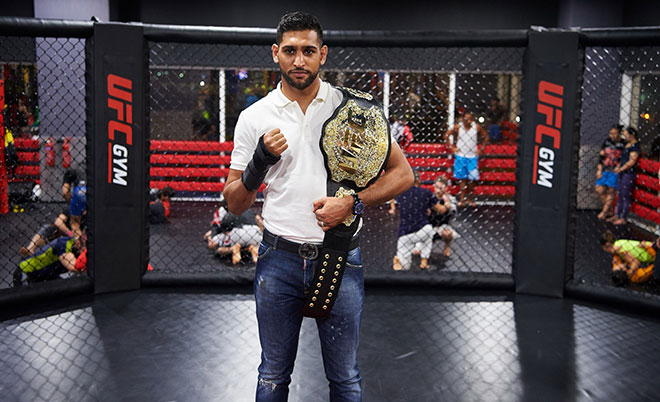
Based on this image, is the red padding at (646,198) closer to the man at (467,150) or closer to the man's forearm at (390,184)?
the man at (467,150)

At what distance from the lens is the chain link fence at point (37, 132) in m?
7.50

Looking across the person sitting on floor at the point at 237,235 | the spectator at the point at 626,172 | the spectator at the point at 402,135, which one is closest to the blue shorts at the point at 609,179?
the spectator at the point at 626,172

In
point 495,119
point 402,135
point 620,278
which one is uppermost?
point 495,119

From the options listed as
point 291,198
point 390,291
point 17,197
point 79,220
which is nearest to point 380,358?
point 390,291

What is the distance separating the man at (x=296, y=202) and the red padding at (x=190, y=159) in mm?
7547

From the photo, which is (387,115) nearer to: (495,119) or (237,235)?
(495,119)

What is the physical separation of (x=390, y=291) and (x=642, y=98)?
6633mm

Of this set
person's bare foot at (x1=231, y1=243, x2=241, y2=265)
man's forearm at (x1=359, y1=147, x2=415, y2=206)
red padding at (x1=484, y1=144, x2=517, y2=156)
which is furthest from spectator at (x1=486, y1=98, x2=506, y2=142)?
man's forearm at (x1=359, y1=147, x2=415, y2=206)

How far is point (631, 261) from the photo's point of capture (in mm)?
5035

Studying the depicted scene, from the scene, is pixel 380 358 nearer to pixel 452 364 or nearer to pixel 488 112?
pixel 452 364

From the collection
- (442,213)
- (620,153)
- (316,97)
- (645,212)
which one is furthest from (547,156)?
(645,212)

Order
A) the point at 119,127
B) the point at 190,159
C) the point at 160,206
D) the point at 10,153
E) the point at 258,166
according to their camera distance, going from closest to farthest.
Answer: the point at 258,166 → the point at 119,127 → the point at 160,206 → the point at 10,153 → the point at 190,159

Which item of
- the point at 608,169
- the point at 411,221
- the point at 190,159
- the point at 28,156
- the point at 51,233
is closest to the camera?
the point at 51,233

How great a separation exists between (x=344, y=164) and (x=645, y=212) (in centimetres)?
714
